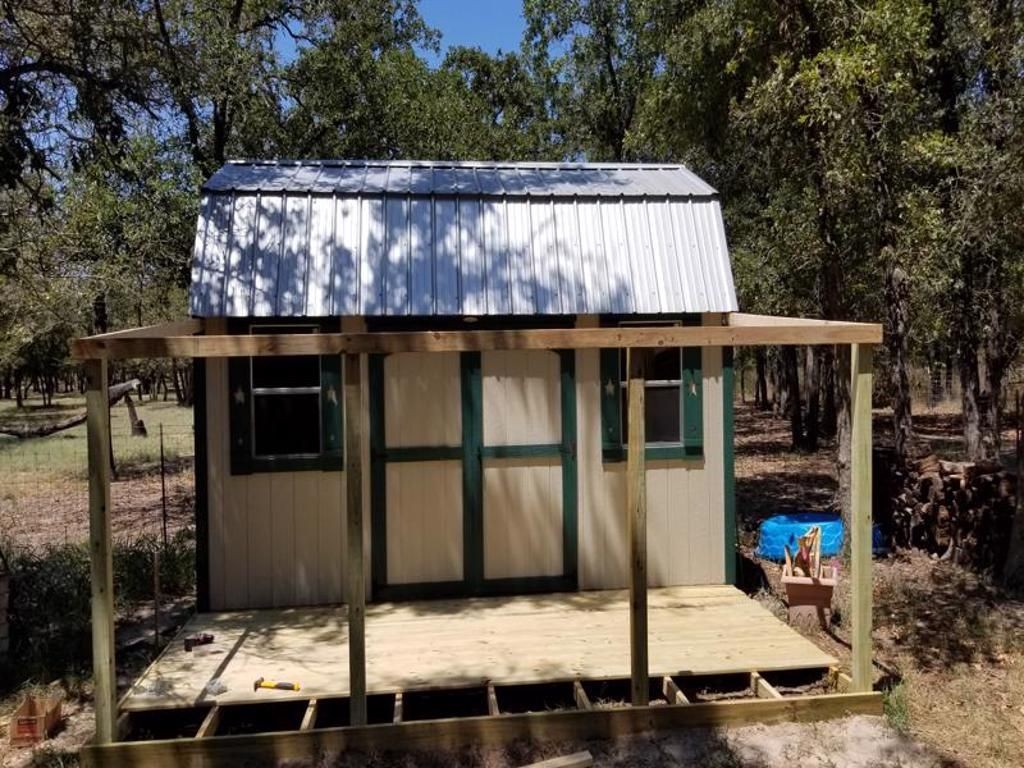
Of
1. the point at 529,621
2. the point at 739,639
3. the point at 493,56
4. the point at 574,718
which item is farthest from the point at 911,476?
the point at 493,56

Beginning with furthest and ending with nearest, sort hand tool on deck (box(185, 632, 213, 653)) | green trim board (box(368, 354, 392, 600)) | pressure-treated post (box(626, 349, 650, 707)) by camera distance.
A: 1. green trim board (box(368, 354, 392, 600))
2. hand tool on deck (box(185, 632, 213, 653))
3. pressure-treated post (box(626, 349, 650, 707))

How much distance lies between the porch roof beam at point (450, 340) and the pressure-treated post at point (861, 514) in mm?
215

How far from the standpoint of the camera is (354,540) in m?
4.44

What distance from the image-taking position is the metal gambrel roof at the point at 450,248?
21.0 feet

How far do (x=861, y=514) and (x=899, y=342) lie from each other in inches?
175

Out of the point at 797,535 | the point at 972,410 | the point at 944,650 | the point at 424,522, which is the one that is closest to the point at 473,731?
the point at 424,522

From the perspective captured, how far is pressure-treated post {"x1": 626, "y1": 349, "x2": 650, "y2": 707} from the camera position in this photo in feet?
15.2

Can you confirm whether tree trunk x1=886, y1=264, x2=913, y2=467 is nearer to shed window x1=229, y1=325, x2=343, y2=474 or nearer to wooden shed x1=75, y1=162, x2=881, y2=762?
wooden shed x1=75, y1=162, x2=881, y2=762

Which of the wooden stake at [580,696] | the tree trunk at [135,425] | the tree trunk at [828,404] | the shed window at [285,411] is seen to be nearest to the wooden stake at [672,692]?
the wooden stake at [580,696]

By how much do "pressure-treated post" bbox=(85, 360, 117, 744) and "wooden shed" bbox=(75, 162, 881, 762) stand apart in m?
1.53

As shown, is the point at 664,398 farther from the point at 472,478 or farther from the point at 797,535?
the point at 797,535

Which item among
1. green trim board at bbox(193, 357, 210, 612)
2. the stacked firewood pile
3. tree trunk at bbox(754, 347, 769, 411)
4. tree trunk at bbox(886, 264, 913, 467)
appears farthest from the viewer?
tree trunk at bbox(754, 347, 769, 411)

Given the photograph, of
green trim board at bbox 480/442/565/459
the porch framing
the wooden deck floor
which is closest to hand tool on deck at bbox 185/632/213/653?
the wooden deck floor

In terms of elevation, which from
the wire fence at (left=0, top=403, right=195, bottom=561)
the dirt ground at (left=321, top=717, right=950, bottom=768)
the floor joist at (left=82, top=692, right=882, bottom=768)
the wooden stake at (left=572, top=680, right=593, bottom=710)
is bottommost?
the dirt ground at (left=321, top=717, right=950, bottom=768)
